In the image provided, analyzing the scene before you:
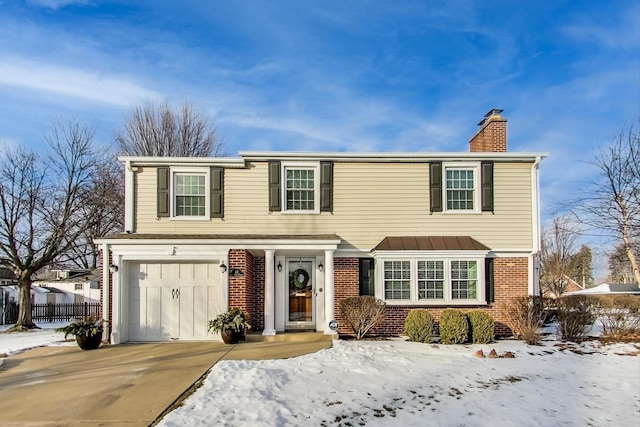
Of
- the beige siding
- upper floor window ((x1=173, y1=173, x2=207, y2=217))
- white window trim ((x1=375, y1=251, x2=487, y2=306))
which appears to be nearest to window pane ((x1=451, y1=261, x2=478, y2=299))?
white window trim ((x1=375, y1=251, x2=487, y2=306))

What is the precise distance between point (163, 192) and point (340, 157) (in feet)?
16.1

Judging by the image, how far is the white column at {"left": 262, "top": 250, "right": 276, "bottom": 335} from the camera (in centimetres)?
1131

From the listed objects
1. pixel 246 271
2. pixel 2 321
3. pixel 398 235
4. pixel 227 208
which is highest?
pixel 227 208

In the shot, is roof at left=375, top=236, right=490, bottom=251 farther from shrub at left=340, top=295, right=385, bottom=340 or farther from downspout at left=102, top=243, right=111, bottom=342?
downspout at left=102, top=243, right=111, bottom=342

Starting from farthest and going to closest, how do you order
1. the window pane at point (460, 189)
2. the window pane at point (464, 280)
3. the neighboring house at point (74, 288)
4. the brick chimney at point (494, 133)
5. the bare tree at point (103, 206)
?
the neighboring house at point (74, 288) < the bare tree at point (103, 206) < the brick chimney at point (494, 133) < the window pane at point (460, 189) < the window pane at point (464, 280)

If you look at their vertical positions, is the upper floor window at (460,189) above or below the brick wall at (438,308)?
above

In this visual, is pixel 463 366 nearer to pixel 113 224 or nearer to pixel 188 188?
pixel 188 188

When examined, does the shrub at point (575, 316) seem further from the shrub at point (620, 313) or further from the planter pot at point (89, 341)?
the planter pot at point (89, 341)

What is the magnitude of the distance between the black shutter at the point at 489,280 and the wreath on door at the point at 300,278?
15.7 feet

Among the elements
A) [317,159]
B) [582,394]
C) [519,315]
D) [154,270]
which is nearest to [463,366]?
[582,394]

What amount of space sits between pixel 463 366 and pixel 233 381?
Result: 4.33 m

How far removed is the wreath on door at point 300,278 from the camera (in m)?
12.5

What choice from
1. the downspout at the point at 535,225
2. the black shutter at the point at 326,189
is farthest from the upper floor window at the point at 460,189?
the black shutter at the point at 326,189

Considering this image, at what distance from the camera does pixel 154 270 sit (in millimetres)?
11461
